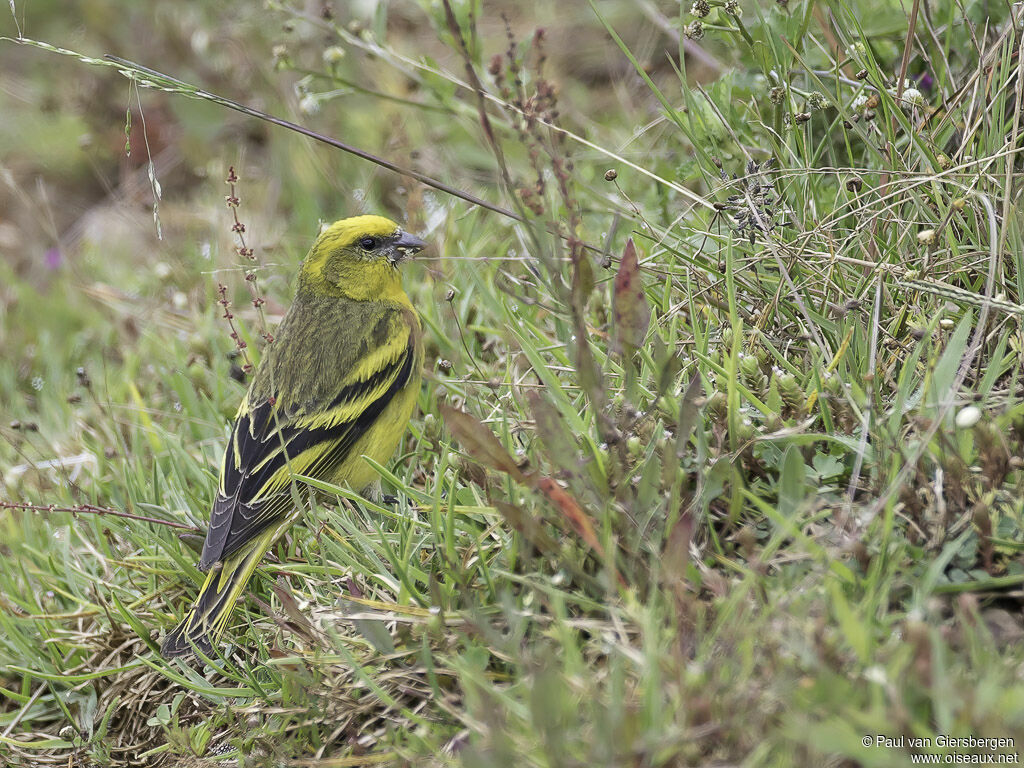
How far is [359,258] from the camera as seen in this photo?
4555 mm

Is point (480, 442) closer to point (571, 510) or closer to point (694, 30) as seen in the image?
point (571, 510)

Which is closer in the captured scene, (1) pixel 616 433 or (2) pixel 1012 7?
(1) pixel 616 433

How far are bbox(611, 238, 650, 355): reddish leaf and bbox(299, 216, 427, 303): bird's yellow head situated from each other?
1.98 metres

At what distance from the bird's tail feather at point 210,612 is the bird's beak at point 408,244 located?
1.73 meters

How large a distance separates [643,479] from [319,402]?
181 cm

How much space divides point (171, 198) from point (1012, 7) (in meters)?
5.87

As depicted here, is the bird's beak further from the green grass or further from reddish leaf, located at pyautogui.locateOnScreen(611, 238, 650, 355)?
reddish leaf, located at pyautogui.locateOnScreen(611, 238, 650, 355)

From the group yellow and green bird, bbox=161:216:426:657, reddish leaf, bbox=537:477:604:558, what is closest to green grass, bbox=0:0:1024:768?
reddish leaf, bbox=537:477:604:558

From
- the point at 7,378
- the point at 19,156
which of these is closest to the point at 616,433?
the point at 7,378

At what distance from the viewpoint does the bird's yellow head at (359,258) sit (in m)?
4.55

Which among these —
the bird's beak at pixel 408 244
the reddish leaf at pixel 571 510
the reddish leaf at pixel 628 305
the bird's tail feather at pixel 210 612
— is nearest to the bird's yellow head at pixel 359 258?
the bird's beak at pixel 408 244

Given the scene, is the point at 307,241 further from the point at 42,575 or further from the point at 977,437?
the point at 977,437

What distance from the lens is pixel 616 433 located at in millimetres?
2609

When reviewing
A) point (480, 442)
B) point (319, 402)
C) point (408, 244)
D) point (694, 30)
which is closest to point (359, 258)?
point (408, 244)
